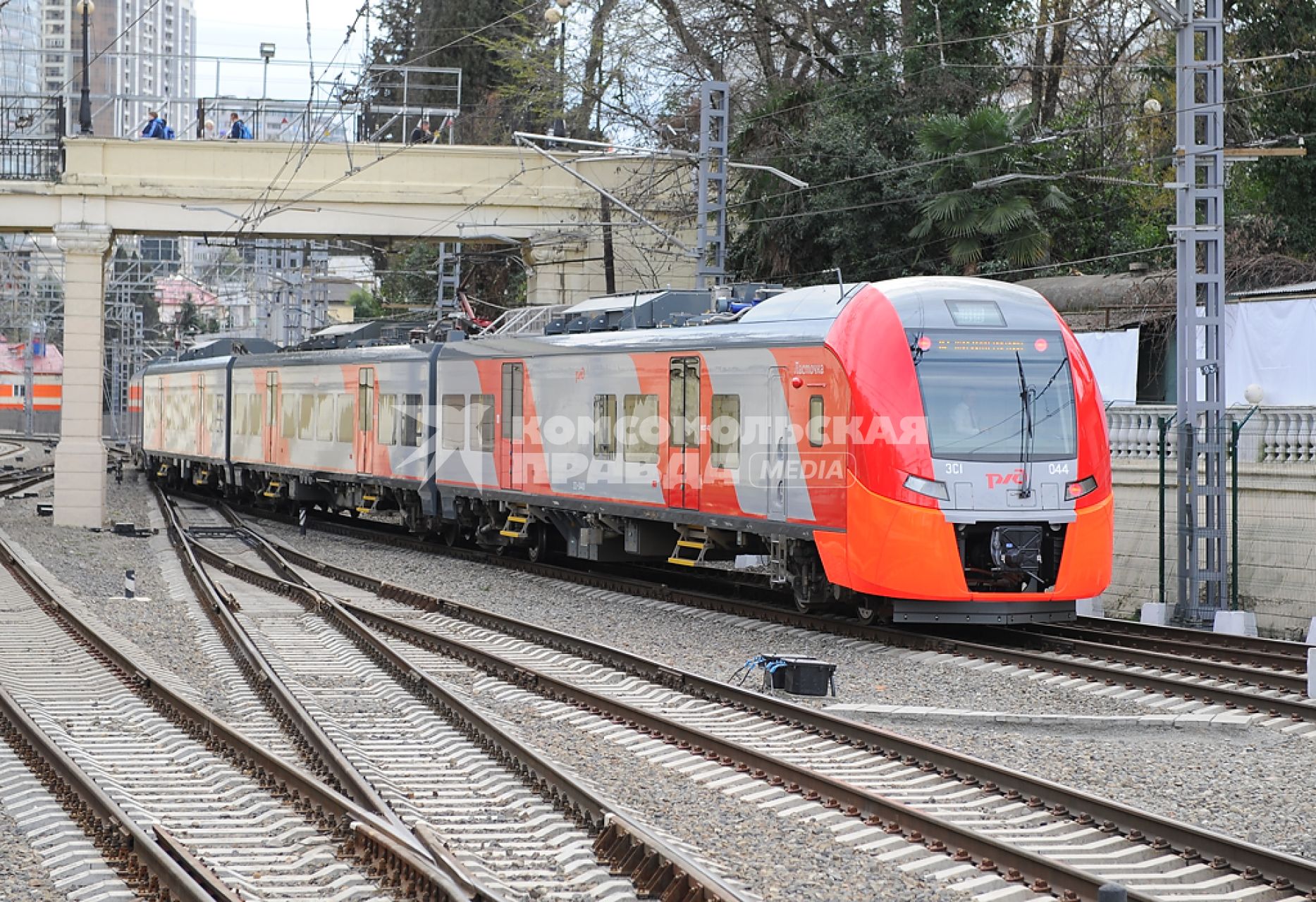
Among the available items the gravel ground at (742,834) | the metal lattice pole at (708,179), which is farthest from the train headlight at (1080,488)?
the metal lattice pole at (708,179)

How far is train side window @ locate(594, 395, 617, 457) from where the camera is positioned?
19.3 m

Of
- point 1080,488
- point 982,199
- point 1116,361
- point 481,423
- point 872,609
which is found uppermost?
point 982,199

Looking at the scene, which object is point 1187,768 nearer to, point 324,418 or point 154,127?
point 324,418

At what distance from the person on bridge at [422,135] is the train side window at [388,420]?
4745 millimetres

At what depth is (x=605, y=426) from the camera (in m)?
19.5

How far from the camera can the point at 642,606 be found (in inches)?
735

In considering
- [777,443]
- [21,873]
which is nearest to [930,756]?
[21,873]

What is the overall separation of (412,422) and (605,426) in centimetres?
717

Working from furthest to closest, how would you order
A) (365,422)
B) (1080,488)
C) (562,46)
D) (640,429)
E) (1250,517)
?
1. (562,46)
2. (365,422)
3. (1250,517)
4. (640,429)
5. (1080,488)

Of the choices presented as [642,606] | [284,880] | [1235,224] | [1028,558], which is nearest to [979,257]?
[1235,224]

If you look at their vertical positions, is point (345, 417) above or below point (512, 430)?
above

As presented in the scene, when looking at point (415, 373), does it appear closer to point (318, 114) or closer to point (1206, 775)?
point (318, 114)

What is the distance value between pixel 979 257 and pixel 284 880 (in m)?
24.1

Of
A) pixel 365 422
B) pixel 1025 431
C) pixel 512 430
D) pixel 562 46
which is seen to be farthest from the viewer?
pixel 562 46
